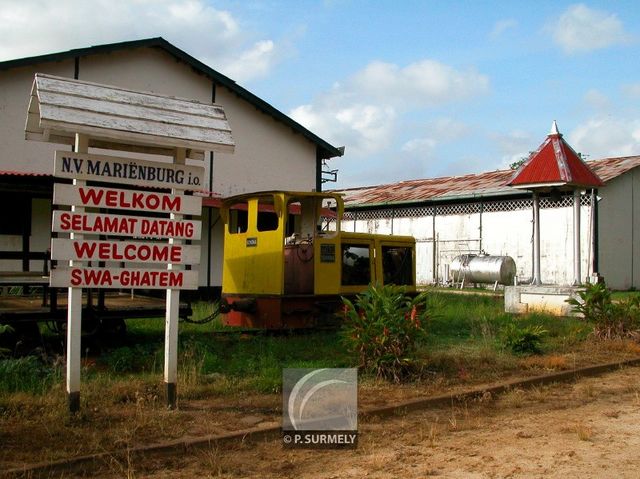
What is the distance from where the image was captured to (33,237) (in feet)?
51.5

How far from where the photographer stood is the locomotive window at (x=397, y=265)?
40.4 ft

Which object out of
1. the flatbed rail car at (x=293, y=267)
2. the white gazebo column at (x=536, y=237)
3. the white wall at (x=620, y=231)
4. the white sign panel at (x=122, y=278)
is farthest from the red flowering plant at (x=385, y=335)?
the white wall at (x=620, y=231)

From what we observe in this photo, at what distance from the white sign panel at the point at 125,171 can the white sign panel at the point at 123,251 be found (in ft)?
1.91

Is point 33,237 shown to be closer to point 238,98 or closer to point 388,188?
point 238,98

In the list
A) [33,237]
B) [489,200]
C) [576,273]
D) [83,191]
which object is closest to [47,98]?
[83,191]

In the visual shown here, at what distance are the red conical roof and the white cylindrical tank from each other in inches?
352

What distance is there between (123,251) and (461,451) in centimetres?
348

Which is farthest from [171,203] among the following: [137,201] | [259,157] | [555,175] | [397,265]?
[259,157]

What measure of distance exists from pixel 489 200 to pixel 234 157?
11.4m

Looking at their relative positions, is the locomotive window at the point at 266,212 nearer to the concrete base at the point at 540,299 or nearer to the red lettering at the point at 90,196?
the red lettering at the point at 90,196

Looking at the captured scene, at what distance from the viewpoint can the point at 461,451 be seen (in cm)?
551

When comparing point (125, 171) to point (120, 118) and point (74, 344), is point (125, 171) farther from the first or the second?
point (74, 344)

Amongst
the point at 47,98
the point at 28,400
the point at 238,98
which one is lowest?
the point at 28,400

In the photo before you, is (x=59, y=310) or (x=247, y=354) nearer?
(x=59, y=310)
